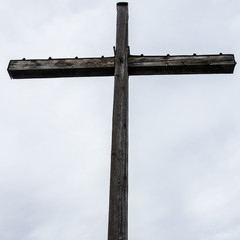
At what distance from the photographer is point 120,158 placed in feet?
13.1

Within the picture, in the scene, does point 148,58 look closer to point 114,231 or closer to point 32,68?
point 32,68

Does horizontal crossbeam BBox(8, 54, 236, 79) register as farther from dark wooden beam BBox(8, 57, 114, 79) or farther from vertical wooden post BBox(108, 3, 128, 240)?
vertical wooden post BBox(108, 3, 128, 240)

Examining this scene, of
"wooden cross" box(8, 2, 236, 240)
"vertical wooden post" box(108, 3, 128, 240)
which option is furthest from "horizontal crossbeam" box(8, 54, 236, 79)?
"vertical wooden post" box(108, 3, 128, 240)

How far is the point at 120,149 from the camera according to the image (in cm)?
405

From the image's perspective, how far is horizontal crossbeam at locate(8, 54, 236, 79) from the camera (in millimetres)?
4812

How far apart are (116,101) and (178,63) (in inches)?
39.8

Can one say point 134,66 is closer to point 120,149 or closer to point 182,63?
point 182,63

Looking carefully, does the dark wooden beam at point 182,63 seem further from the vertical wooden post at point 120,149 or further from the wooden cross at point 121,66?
the vertical wooden post at point 120,149

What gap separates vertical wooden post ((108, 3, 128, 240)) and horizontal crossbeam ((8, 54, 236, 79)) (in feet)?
0.60

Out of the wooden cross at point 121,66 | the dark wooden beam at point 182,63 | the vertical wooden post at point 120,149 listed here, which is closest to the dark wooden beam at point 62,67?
the wooden cross at point 121,66

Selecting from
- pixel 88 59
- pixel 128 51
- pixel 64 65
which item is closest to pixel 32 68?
pixel 64 65

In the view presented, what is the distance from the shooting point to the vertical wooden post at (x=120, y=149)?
12.1 feet

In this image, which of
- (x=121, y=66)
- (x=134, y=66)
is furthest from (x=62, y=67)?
(x=134, y=66)

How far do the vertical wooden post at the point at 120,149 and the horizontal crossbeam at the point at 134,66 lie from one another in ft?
0.60
